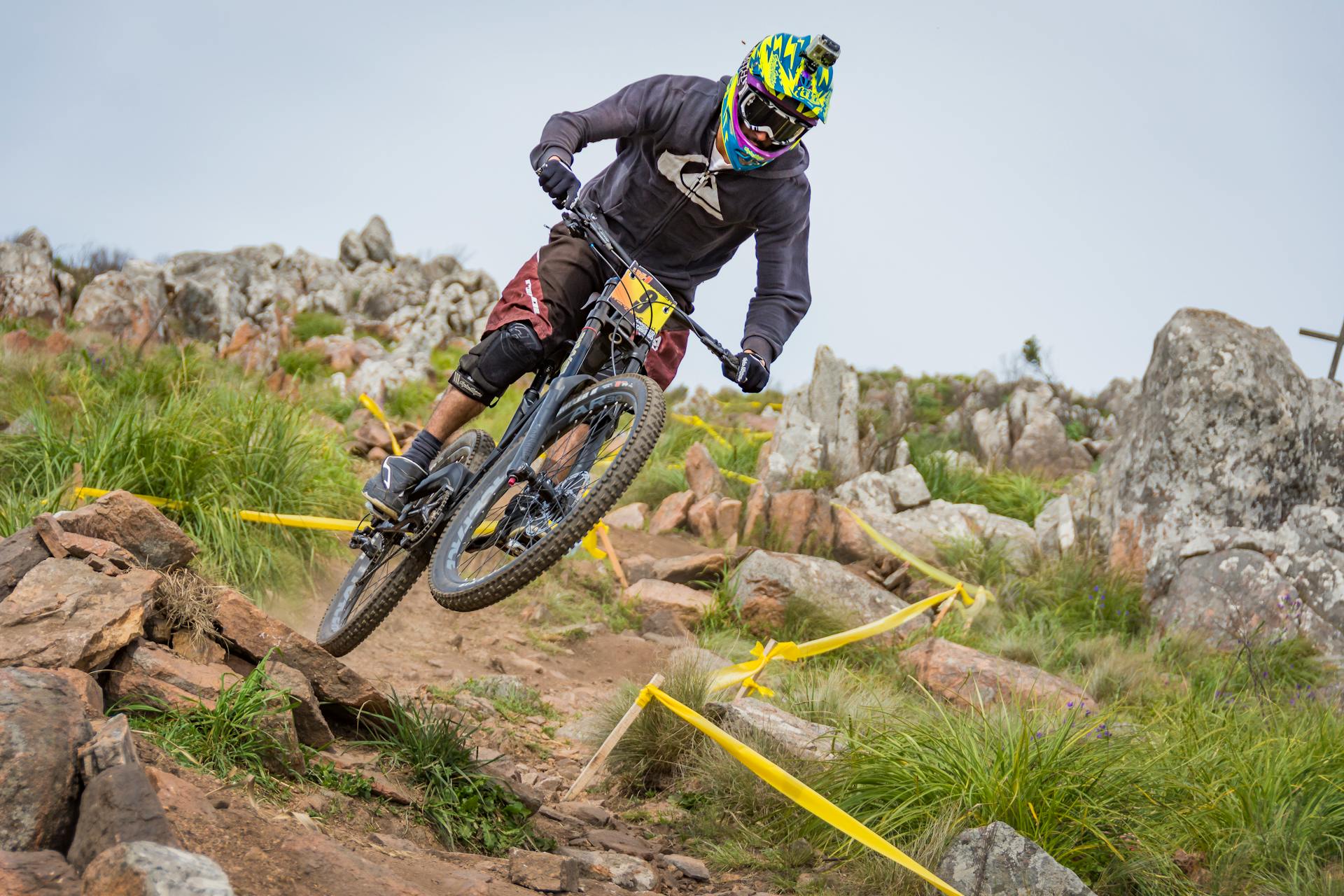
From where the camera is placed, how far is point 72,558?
4.18m

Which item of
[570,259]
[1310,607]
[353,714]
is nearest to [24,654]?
[353,714]

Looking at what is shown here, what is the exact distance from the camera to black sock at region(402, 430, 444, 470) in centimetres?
477

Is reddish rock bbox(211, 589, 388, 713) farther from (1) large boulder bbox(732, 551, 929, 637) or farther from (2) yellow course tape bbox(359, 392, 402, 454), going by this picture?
(2) yellow course tape bbox(359, 392, 402, 454)

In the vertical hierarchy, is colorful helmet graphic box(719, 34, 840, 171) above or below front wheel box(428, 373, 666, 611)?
above

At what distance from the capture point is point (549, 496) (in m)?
3.95

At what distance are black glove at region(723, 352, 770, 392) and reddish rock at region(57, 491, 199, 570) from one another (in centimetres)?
253

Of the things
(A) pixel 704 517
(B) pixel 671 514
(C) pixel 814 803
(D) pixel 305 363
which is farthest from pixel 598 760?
(D) pixel 305 363

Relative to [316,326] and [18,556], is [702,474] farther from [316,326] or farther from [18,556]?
[316,326]

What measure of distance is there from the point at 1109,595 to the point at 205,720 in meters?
7.25

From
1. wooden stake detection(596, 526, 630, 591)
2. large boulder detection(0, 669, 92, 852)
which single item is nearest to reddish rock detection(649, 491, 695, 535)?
wooden stake detection(596, 526, 630, 591)

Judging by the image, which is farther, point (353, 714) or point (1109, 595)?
→ point (1109, 595)

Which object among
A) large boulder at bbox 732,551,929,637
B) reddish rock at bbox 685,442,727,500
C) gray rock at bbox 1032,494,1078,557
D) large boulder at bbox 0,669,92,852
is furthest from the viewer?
reddish rock at bbox 685,442,727,500

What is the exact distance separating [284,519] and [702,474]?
16.5ft

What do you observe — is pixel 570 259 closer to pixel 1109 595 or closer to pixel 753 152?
→ pixel 753 152
